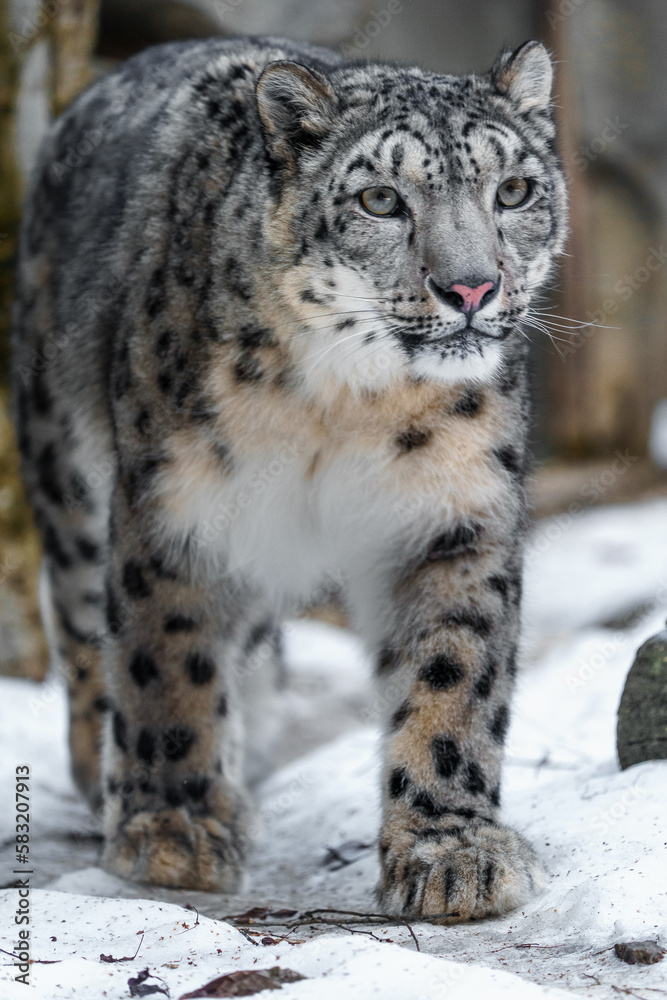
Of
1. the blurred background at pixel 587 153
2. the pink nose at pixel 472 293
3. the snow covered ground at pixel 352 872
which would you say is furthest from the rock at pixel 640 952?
the blurred background at pixel 587 153

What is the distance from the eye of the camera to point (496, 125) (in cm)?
328

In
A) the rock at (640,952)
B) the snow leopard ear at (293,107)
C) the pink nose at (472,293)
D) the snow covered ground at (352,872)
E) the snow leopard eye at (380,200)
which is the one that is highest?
the snow leopard ear at (293,107)

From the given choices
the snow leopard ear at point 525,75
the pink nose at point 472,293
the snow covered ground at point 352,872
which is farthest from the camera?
the snow leopard ear at point 525,75

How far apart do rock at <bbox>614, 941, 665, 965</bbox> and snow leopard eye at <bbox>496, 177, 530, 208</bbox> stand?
1819 mm

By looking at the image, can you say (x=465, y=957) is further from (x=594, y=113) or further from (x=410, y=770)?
(x=594, y=113)

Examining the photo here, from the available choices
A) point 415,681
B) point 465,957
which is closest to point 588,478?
point 415,681

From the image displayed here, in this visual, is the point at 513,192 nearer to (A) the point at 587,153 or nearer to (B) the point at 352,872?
(B) the point at 352,872

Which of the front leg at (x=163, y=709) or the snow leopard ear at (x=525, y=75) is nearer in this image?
the snow leopard ear at (x=525, y=75)

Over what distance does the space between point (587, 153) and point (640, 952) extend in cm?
829

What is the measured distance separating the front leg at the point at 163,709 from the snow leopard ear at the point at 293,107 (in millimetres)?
1169

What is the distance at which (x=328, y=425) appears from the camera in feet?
11.2

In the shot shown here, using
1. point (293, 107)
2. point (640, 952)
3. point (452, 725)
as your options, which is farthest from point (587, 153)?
point (640, 952)

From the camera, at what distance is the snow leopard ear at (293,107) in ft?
10.9

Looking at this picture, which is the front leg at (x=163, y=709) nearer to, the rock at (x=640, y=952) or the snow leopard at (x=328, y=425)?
the snow leopard at (x=328, y=425)
